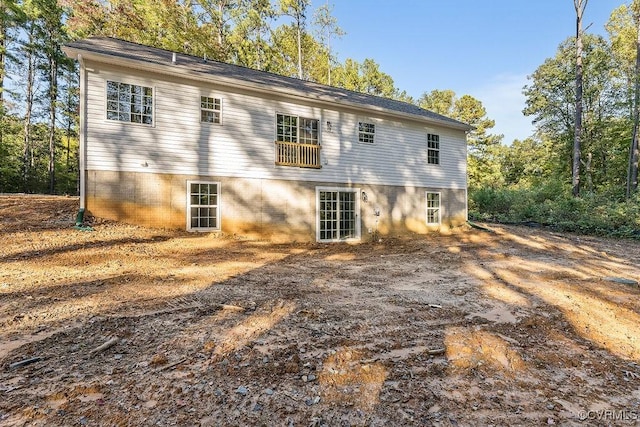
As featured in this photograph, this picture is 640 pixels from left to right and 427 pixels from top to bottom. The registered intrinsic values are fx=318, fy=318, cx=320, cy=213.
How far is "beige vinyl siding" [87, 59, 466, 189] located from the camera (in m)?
8.35

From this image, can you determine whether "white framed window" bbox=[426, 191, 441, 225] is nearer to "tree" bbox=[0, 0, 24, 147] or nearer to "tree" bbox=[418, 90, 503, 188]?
"tree" bbox=[418, 90, 503, 188]

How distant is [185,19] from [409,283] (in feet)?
71.6

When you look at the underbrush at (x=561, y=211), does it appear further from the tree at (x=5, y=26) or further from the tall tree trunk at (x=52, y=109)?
the tree at (x=5, y=26)

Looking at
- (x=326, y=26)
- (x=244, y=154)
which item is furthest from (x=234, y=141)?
(x=326, y=26)

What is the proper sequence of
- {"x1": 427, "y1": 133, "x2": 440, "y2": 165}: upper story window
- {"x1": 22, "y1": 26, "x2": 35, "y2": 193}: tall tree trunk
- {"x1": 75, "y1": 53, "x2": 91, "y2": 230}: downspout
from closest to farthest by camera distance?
{"x1": 75, "y1": 53, "x2": 91, "y2": 230}: downspout < {"x1": 427, "y1": 133, "x2": 440, "y2": 165}: upper story window < {"x1": 22, "y1": 26, "x2": 35, "y2": 193}: tall tree trunk

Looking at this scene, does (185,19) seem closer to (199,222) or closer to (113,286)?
(199,222)

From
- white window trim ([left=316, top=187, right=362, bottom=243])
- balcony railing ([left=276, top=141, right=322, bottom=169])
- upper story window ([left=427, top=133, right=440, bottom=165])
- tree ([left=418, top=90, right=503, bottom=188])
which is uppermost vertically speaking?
tree ([left=418, top=90, right=503, bottom=188])

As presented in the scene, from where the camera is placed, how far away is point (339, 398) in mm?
2297

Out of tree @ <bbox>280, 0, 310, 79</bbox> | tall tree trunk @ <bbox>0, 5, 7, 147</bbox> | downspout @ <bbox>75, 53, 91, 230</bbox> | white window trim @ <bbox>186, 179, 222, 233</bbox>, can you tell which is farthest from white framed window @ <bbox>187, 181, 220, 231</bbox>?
tall tree trunk @ <bbox>0, 5, 7, 147</bbox>

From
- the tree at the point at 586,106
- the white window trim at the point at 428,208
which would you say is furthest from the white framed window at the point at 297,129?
the tree at the point at 586,106

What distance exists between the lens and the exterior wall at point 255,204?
838cm

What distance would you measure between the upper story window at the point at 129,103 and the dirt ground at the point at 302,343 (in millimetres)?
3711

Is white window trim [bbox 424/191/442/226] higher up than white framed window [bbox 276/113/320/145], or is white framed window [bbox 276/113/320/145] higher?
white framed window [bbox 276/113/320/145]

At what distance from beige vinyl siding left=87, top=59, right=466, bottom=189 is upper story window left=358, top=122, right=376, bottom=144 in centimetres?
19
